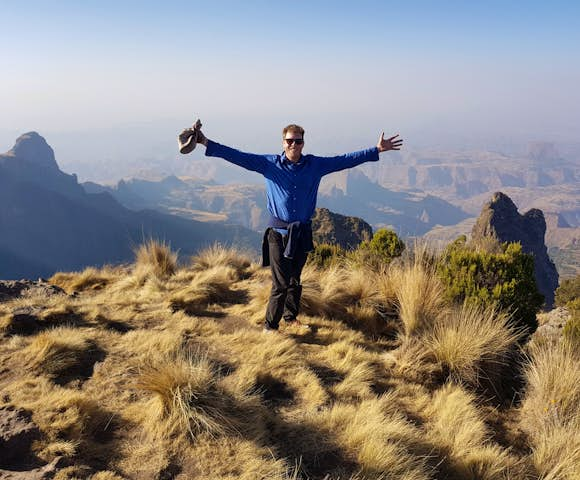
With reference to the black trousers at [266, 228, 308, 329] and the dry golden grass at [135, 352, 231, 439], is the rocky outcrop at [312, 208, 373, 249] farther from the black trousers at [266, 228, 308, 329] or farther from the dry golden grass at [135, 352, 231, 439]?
the dry golden grass at [135, 352, 231, 439]

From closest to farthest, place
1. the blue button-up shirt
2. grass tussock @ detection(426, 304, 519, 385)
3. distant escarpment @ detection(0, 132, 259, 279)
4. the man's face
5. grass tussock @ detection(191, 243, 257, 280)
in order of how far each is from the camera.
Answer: grass tussock @ detection(426, 304, 519, 385)
the man's face
the blue button-up shirt
grass tussock @ detection(191, 243, 257, 280)
distant escarpment @ detection(0, 132, 259, 279)

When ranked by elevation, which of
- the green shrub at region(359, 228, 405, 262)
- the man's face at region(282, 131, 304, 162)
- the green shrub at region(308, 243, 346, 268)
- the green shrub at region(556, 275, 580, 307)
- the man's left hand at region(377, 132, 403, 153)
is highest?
the man's left hand at region(377, 132, 403, 153)

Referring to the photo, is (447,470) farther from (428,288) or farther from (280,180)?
(280,180)

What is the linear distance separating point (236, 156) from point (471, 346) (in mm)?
4402

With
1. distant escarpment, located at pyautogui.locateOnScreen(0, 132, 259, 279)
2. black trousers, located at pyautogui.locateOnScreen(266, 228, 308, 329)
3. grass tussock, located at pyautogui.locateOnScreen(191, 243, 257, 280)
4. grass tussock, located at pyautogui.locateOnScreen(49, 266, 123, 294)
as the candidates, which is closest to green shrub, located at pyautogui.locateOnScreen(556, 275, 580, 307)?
grass tussock, located at pyautogui.locateOnScreen(191, 243, 257, 280)

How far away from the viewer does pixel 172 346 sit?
550 cm

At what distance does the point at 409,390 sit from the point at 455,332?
4.07 ft

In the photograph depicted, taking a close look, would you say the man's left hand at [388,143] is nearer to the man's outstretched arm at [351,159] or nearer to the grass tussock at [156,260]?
the man's outstretched arm at [351,159]

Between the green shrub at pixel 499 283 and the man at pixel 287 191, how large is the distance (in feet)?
9.03

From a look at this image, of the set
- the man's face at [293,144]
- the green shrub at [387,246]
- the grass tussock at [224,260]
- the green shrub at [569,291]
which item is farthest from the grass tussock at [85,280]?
the green shrub at [569,291]

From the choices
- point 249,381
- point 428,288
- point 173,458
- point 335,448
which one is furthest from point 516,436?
point 173,458

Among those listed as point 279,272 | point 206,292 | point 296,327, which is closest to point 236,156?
point 279,272

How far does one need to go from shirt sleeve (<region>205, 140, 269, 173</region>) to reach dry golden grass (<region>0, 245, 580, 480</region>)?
271 cm

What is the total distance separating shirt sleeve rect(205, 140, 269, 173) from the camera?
18.2 feet
